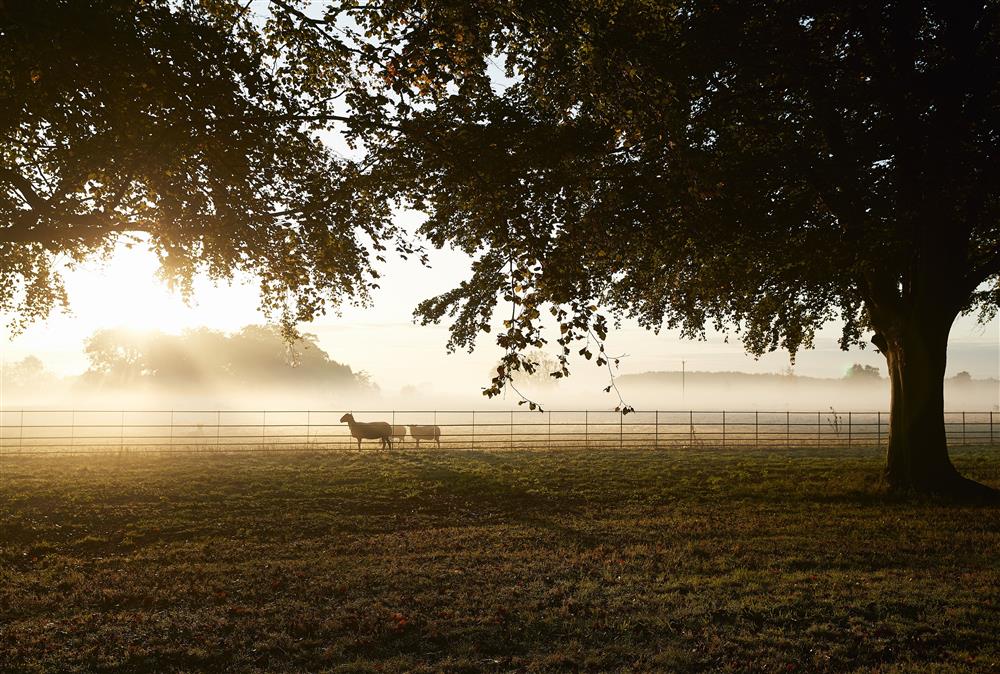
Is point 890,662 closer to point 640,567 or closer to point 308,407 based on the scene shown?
point 640,567

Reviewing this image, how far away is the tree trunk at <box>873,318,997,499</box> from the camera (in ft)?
53.2

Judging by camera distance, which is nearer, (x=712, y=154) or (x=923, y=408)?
(x=712, y=154)

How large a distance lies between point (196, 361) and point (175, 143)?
301 feet

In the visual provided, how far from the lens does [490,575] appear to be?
380 inches

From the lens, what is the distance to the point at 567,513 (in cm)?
1485

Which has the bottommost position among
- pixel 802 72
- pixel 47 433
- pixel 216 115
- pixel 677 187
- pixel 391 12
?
pixel 47 433

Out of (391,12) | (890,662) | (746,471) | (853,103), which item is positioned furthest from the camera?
(746,471)

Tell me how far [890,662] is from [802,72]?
962cm

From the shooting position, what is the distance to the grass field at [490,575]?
683 centimetres

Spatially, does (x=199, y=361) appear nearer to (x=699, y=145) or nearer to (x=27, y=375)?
(x=699, y=145)

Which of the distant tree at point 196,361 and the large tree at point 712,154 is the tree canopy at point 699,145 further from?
the distant tree at point 196,361

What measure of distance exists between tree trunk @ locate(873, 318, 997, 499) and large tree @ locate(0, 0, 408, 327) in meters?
12.9

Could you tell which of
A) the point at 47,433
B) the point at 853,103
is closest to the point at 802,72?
Answer: the point at 853,103

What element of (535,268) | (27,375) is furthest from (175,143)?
(27,375)
